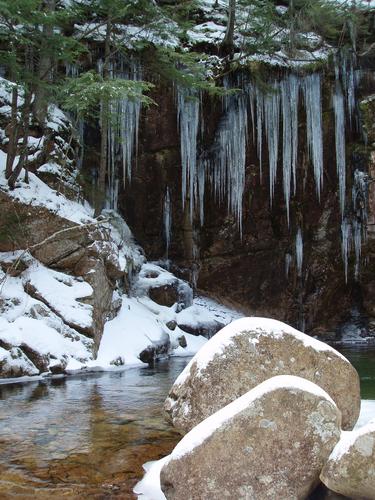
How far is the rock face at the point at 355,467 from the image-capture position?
3215 mm

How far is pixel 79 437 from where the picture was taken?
17.0 ft

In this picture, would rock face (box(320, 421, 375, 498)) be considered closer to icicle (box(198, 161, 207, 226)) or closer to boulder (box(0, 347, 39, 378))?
boulder (box(0, 347, 39, 378))

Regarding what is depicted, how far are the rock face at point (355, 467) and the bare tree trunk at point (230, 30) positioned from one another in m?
16.3

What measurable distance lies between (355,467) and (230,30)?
1663cm

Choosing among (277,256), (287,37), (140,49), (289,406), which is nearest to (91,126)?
(140,49)

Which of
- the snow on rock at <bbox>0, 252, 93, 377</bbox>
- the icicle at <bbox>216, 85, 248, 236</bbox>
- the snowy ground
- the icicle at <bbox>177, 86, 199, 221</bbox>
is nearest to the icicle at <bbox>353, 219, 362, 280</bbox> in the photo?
the icicle at <bbox>216, 85, 248, 236</bbox>

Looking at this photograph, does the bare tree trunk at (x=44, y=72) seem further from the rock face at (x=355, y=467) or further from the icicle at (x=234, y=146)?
the rock face at (x=355, y=467)

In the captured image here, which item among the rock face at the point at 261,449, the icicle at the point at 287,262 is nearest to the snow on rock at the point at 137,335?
the icicle at the point at 287,262

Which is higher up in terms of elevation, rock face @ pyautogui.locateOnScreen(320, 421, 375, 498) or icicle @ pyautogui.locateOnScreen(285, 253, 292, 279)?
icicle @ pyautogui.locateOnScreen(285, 253, 292, 279)

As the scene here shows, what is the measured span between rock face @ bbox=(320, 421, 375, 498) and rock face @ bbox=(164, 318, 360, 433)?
1.39 metres

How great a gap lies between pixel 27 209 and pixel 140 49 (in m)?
7.34

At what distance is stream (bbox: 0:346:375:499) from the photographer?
156 inches

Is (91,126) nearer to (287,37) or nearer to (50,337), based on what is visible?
(287,37)

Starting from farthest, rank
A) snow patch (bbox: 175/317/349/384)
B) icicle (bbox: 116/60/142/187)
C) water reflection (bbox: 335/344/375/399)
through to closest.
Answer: icicle (bbox: 116/60/142/187) → water reflection (bbox: 335/344/375/399) → snow patch (bbox: 175/317/349/384)
